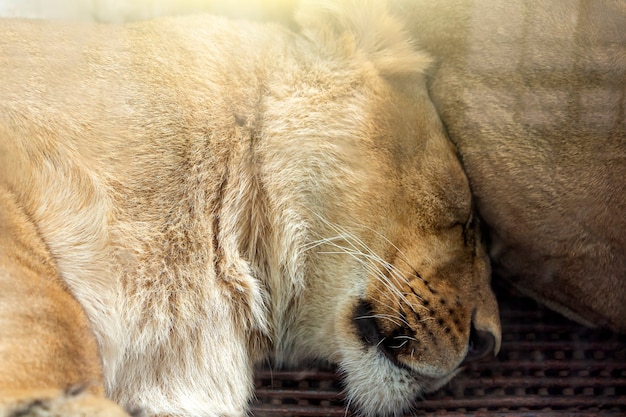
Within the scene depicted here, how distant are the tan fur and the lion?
→ 0.06m

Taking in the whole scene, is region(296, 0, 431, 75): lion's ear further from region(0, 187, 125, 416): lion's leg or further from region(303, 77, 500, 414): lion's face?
region(0, 187, 125, 416): lion's leg

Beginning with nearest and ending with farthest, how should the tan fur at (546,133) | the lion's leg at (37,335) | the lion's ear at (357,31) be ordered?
1. the lion's leg at (37,335)
2. the tan fur at (546,133)
3. the lion's ear at (357,31)

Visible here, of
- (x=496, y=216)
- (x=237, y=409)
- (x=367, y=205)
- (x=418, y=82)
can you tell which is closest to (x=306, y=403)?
(x=237, y=409)

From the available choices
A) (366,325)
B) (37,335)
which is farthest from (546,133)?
(37,335)

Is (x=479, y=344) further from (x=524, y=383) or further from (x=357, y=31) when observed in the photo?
(x=357, y=31)

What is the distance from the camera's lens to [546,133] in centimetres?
137

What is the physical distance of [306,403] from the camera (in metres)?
1.36

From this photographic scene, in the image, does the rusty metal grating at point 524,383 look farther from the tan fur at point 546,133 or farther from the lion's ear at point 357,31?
the lion's ear at point 357,31

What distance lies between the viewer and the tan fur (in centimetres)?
132

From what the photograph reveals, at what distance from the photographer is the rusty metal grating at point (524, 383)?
1372 mm

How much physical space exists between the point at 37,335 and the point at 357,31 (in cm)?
87

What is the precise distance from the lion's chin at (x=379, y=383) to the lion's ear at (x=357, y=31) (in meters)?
0.59

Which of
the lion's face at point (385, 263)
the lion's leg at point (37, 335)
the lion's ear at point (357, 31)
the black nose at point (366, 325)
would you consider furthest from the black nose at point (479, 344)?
the lion's leg at point (37, 335)

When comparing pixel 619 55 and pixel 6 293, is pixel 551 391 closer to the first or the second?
pixel 619 55
